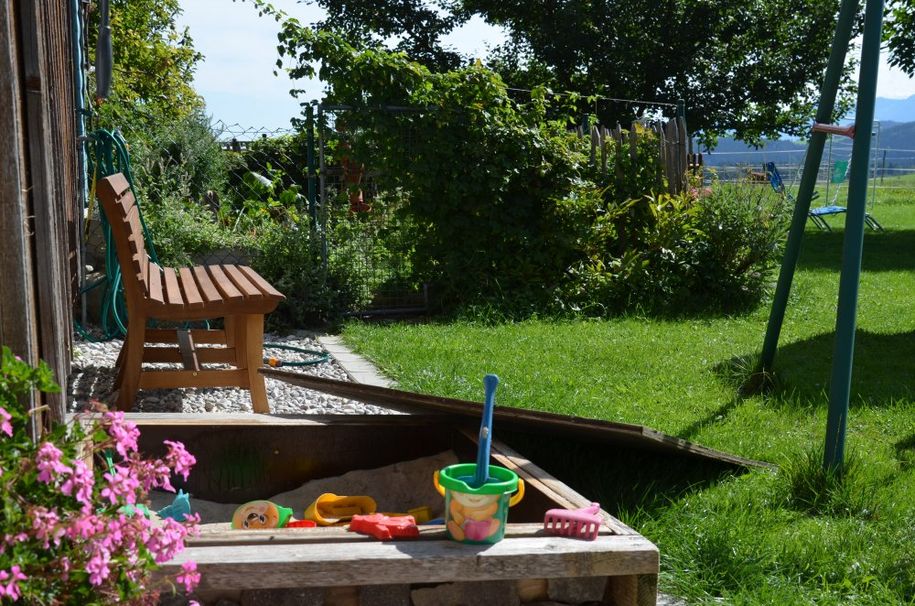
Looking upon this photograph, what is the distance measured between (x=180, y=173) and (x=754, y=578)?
759 cm

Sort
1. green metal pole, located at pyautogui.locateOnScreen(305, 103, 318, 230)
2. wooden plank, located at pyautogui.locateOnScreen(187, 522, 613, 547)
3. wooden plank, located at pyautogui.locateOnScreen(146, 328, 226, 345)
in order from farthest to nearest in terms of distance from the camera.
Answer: green metal pole, located at pyautogui.locateOnScreen(305, 103, 318, 230) < wooden plank, located at pyautogui.locateOnScreen(146, 328, 226, 345) < wooden plank, located at pyautogui.locateOnScreen(187, 522, 613, 547)

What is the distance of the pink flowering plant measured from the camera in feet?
5.03

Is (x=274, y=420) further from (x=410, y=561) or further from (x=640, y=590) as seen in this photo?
(x=640, y=590)

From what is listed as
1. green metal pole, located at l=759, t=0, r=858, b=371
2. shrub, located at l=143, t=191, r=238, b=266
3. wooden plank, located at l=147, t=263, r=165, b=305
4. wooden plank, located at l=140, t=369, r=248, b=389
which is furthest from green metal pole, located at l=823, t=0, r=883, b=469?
shrub, located at l=143, t=191, r=238, b=266

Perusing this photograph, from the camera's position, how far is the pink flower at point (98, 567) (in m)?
1.53

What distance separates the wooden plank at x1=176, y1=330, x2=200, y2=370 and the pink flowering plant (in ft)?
11.2

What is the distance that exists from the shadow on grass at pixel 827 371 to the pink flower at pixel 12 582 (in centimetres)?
401

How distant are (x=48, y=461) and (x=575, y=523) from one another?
1.20 meters

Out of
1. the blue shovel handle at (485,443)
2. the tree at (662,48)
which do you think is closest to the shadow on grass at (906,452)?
the blue shovel handle at (485,443)

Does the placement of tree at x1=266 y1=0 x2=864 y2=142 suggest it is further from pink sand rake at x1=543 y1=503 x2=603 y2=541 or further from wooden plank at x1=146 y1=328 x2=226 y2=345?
pink sand rake at x1=543 y1=503 x2=603 y2=541

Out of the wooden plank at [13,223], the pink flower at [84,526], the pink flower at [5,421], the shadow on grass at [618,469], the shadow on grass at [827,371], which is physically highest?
the wooden plank at [13,223]

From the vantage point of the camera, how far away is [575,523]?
223 centimetres

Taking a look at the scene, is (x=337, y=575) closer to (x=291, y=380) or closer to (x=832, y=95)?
(x=291, y=380)

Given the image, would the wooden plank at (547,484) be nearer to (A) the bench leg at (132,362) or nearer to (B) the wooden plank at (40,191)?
(B) the wooden plank at (40,191)
